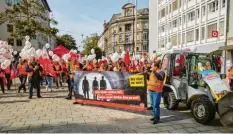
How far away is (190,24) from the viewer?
35844 millimetres

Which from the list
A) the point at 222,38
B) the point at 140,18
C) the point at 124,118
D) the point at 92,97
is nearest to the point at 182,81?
the point at 124,118

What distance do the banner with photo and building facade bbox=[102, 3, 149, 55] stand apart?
6832cm

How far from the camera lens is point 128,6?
82.3 meters

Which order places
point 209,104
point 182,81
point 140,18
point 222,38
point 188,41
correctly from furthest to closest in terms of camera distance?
point 140,18 < point 188,41 < point 222,38 < point 182,81 < point 209,104

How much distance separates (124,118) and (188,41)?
31.3 metres

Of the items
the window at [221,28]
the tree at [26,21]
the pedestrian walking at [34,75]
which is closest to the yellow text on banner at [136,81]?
the pedestrian walking at [34,75]

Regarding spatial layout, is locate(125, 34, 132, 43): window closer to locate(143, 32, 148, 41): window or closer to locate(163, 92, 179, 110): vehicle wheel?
locate(143, 32, 148, 41): window

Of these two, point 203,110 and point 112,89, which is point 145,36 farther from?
point 203,110

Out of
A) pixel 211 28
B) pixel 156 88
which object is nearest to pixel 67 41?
pixel 211 28

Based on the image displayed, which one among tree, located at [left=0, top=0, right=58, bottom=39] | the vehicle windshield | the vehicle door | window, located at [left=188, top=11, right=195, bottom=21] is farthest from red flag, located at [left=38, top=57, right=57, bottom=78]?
window, located at [left=188, top=11, right=195, bottom=21]

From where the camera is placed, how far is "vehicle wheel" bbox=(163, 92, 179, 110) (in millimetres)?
8518

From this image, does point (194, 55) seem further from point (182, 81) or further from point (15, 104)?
point (15, 104)

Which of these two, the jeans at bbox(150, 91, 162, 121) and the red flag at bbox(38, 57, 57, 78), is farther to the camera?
the red flag at bbox(38, 57, 57, 78)

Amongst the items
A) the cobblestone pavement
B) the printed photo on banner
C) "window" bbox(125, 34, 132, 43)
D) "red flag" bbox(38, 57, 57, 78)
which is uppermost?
"window" bbox(125, 34, 132, 43)
